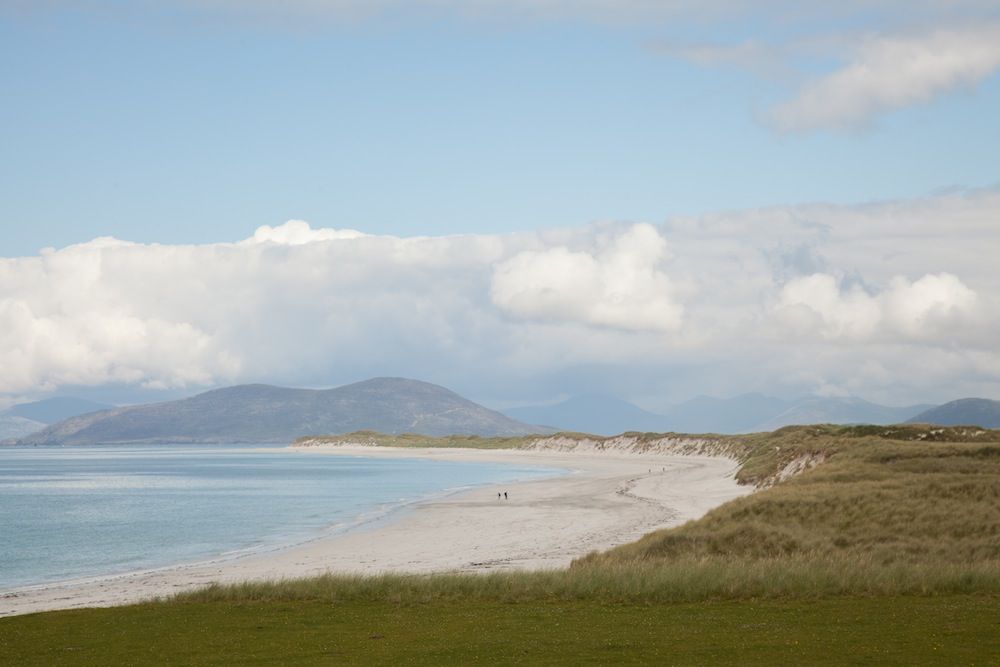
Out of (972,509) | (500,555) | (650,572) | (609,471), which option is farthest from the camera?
(609,471)

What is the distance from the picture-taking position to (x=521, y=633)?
2197 centimetres

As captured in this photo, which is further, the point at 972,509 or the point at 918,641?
the point at 972,509

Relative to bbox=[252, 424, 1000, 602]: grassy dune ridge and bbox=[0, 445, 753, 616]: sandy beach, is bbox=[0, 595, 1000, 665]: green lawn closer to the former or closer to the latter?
bbox=[252, 424, 1000, 602]: grassy dune ridge

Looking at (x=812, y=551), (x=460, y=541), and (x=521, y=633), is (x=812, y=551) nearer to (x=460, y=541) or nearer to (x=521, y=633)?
(x=521, y=633)

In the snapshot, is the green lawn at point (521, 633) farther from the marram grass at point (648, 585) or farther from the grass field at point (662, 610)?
the marram grass at point (648, 585)

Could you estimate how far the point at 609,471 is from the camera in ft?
405

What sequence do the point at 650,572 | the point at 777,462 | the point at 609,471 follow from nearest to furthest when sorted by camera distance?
the point at 650,572 < the point at 777,462 < the point at 609,471

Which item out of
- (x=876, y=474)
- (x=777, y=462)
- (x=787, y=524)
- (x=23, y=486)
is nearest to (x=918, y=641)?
(x=787, y=524)

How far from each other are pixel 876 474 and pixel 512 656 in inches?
1453

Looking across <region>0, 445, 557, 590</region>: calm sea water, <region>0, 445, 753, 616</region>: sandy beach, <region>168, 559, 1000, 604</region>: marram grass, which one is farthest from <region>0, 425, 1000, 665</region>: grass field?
<region>0, 445, 557, 590</region>: calm sea water

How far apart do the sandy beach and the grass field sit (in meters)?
7.29

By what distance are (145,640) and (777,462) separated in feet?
214

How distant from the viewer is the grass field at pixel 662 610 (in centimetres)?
1975

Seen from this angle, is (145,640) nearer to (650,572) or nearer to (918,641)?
(650,572)
